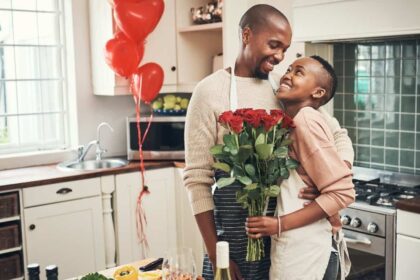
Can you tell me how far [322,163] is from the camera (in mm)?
1449

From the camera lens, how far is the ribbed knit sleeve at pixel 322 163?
4.76 ft

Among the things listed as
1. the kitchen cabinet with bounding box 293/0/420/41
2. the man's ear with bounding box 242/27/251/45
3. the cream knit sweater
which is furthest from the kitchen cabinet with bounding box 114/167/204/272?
the man's ear with bounding box 242/27/251/45

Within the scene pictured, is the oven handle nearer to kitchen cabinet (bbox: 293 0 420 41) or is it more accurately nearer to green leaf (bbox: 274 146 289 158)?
kitchen cabinet (bbox: 293 0 420 41)

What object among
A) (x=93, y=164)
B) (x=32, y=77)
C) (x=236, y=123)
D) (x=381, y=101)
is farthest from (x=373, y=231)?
(x=32, y=77)

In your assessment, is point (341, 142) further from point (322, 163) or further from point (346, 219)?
point (346, 219)

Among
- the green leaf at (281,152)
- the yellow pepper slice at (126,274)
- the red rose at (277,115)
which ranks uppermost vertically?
the red rose at (277,115)

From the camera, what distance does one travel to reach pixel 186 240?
142 inches

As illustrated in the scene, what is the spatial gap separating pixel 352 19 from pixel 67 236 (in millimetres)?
1927

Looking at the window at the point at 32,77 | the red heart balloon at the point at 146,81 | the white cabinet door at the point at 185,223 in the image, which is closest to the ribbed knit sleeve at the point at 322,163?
the red heart balloon at the point at 146,81

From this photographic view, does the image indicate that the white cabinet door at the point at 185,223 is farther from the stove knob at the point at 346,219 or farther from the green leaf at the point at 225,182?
the green leaf at the point at 225,182

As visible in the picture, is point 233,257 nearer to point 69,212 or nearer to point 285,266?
point 285,266

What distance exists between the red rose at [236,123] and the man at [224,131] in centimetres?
19

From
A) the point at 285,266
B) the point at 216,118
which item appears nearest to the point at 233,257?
the point at 285,266

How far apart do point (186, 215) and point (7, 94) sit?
4.53ft
